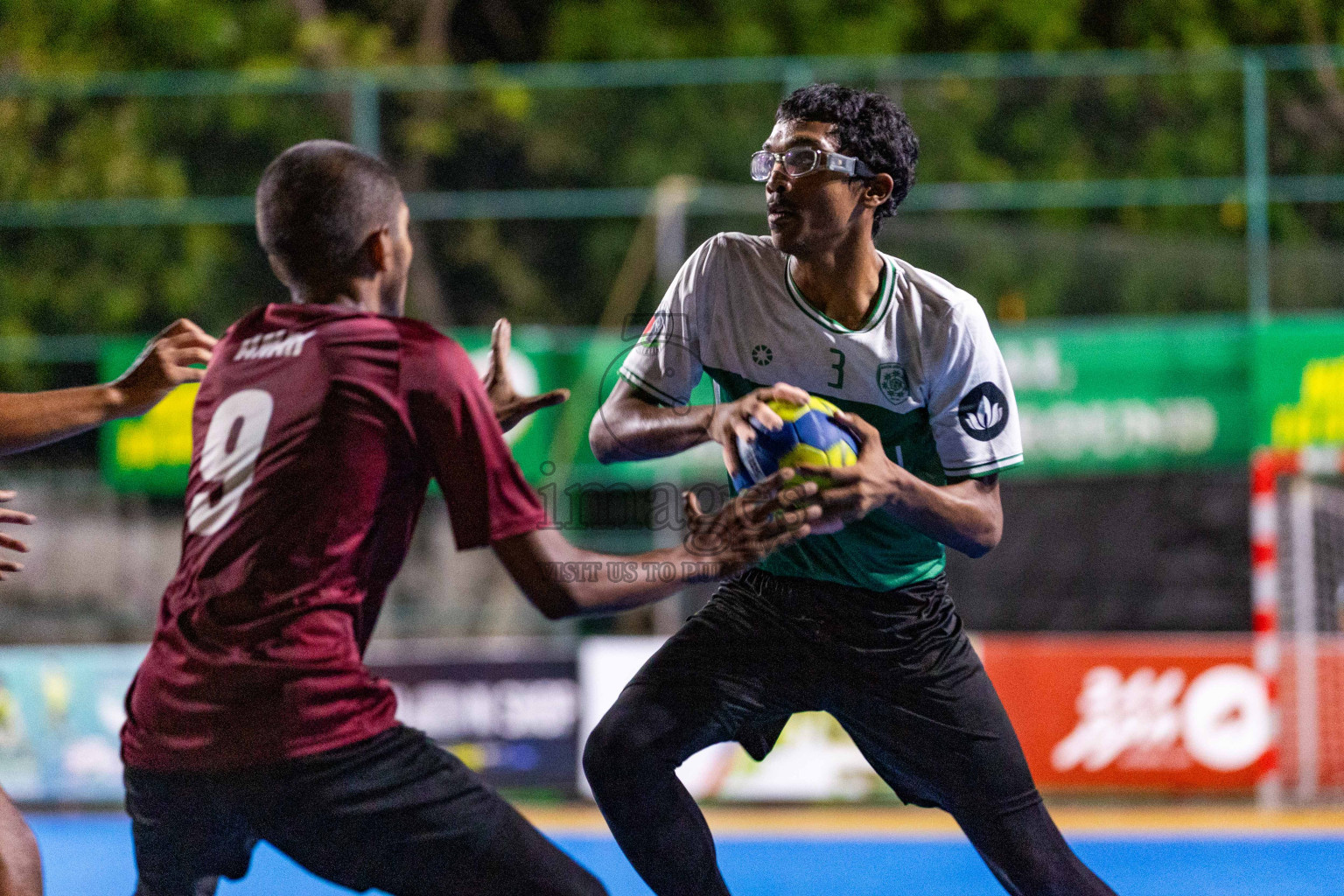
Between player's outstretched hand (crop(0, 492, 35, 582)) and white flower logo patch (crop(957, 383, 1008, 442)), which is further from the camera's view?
white flower logo patch (crop(957, 383, 1008, 442))

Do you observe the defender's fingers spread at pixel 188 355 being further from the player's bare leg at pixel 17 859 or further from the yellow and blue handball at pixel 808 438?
the yellow and blue handball at pixel 808 438

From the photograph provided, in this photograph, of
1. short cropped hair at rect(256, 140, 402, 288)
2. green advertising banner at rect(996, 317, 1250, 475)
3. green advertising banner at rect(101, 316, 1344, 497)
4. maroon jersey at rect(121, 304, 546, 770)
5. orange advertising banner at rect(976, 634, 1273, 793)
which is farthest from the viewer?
green advertising banner at rect(996, 317, 1250, 475)

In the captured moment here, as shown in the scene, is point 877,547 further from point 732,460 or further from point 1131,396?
point 1131,396

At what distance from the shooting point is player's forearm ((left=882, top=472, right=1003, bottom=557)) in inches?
132

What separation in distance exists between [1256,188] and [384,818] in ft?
32.9

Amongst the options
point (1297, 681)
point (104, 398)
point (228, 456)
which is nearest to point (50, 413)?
point (104, 398)

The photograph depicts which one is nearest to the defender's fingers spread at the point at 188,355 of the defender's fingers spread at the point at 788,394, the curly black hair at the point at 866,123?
the defender's fingers spread at the point at 788,394

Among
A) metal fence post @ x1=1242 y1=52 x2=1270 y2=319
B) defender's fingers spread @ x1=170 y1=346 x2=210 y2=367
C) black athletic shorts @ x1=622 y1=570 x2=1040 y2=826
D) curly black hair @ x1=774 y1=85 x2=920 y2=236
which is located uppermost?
metal fence post @ x1=1242 y1=52 x2=1270 y2=319

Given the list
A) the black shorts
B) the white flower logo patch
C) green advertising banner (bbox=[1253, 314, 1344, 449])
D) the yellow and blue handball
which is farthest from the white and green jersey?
green advertising banner (bbox=[1253, 314, 1344, 449])

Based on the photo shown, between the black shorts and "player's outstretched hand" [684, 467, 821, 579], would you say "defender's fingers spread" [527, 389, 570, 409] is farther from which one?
the black shorts

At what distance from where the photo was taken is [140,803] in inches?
→ 110

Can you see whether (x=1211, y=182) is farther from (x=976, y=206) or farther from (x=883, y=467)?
(x=883, y=467)

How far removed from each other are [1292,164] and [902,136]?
8523 millimetres

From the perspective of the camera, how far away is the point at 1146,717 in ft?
29.0
